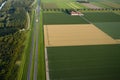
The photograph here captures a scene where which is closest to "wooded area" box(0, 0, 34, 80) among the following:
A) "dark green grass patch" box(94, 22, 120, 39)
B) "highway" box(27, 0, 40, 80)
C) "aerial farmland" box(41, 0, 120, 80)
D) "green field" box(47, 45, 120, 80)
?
"highway" box(27, 0, 40, 80)

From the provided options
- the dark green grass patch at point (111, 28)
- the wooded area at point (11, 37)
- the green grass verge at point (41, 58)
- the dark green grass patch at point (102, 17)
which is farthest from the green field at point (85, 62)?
the dark green grass patch at point (102, 17)

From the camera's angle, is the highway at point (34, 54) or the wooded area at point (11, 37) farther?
the wooded area at point (11, 37)

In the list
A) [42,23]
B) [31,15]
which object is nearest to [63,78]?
[42,23]

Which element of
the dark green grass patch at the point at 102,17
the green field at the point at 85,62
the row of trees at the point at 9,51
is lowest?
the row of trees at the point at 9,51

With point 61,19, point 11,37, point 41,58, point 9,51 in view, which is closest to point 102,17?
point 61,19

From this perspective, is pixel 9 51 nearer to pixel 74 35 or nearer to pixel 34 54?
pixel 34 54

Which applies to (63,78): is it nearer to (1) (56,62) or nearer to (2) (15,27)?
(1) (56,62)

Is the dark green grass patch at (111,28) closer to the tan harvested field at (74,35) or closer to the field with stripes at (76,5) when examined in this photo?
the tan harvested field at (74,35)
